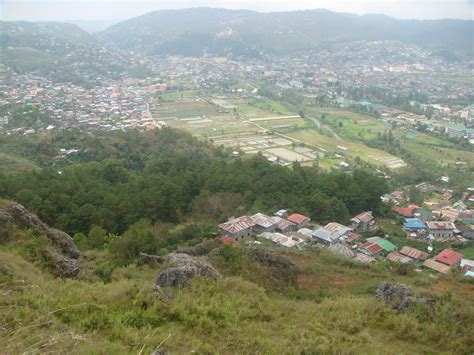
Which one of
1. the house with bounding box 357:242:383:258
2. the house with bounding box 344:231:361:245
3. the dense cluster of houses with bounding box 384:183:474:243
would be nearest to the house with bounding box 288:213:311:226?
the house with bounding box 344:231:361:245

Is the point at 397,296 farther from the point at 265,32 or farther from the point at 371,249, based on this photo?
the point at 265,32

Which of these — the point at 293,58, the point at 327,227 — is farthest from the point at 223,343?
the point at 293,58

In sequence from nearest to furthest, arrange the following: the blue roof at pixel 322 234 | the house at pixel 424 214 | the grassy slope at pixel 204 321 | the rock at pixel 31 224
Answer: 1. the grassy slope at pixel 204 321
2. the rock at pixel 31 224
3. the blue roof at pixel 322 234
4. the house at pixel 424 214

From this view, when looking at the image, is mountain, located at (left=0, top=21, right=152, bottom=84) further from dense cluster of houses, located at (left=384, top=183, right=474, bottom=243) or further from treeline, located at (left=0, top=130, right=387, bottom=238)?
dense cluster of houses, located at (left=384, top=183, right=474, bottom=243)

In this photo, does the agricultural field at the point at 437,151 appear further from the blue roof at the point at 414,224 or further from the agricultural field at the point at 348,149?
the blue roof at the point at 414,224

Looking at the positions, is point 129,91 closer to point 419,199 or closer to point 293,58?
point 419,199

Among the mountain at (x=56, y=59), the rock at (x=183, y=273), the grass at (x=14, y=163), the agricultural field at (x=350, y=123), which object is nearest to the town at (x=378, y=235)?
the rock at (x=183, y=273)

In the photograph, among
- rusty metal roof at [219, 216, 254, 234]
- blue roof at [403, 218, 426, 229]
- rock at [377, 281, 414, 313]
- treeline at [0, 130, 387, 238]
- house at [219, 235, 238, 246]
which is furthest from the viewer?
blue roof at [403, 218, 426, 229]
